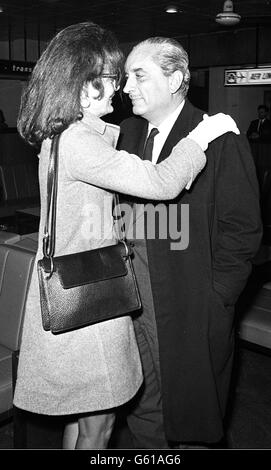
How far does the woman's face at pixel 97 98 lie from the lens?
4.51 ft

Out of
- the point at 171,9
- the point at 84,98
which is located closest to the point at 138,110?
the point at 84,98

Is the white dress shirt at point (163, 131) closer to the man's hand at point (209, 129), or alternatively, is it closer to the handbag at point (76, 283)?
the man's hand at point (209, 129)

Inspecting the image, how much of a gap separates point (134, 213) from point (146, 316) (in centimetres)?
35

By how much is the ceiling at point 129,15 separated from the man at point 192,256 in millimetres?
6417

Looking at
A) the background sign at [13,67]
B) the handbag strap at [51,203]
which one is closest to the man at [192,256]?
the handbag strap at [51,203]

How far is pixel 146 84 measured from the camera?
1.69m

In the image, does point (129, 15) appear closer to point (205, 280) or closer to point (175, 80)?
point (175, 80)

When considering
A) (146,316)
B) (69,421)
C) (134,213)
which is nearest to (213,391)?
(146,316)

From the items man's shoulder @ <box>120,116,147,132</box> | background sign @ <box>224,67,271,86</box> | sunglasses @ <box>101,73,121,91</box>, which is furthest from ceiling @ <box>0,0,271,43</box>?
sunglasses @ <box>101,73,121,91</box>

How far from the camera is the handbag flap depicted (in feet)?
4.53

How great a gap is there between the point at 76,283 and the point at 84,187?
246 mm

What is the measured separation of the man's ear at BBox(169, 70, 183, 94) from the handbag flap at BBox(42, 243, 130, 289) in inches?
21.9

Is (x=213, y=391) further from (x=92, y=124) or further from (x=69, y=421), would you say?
(x=92, y=124)

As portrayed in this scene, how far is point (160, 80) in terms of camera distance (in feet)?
5.53
